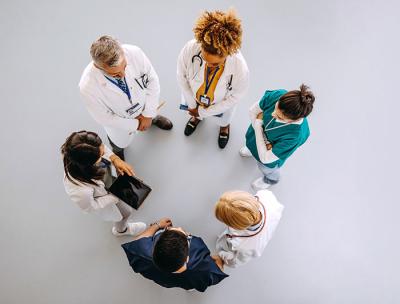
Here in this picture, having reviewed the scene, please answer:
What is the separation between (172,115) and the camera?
272cm

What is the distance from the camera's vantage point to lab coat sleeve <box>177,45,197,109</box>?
178 cm

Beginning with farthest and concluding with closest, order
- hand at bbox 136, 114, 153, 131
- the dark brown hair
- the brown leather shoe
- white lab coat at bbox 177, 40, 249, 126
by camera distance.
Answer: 1. the brown leather shoe
2. hand at bbox 136, 114, 153, 131
3. white lab coat at bbox 177, 40, 249, 126
4. the dark brown hair

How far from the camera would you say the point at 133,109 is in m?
1.96

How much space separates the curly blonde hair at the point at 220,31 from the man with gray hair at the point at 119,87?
0.45 meters

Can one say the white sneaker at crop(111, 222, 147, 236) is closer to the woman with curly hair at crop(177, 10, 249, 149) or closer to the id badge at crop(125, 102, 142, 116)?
the id badge at crop(125, 102, 142, 116)

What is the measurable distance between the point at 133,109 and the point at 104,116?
20cm

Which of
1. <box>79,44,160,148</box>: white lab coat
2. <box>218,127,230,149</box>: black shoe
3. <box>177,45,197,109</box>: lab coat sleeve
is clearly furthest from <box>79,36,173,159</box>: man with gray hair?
<box>218,127,230,149</box>: black shoe

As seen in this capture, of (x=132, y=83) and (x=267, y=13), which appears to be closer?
(x=132, y=83)

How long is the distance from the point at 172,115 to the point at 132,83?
38.1 inches

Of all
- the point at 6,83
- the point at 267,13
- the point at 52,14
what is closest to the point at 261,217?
the point at 267,13

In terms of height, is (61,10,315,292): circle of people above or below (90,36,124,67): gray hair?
below

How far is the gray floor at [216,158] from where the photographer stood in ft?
7.68

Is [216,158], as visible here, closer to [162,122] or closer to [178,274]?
[162,122]

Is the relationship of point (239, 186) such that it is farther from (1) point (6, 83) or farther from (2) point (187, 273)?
(1) point (6, 83)
